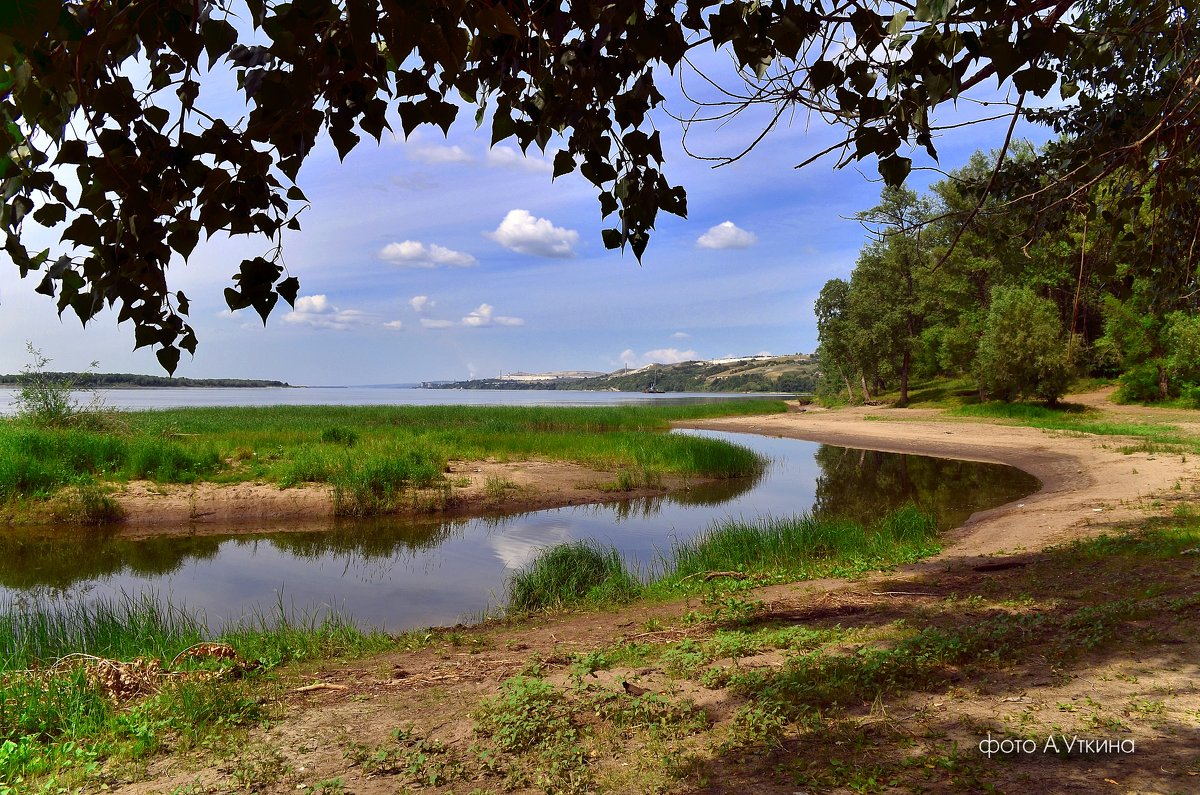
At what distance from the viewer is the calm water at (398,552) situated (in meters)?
10.3

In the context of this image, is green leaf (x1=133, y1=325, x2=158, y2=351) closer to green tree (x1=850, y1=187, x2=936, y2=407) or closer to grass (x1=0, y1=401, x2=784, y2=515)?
grass (x1=0, y1=401, x2=784, y2=515)

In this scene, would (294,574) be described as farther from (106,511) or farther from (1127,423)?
(1127,423)

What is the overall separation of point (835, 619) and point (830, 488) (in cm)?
1477

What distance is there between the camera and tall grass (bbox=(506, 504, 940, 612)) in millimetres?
9211

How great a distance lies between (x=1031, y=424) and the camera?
3098 cm

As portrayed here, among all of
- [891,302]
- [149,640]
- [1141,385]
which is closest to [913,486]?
[149,640]

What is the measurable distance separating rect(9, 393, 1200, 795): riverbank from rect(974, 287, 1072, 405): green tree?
29.8 meters

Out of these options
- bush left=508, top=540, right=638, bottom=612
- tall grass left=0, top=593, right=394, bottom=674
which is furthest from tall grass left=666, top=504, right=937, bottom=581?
tall grass left=0, top=593, right=394, bottom=674

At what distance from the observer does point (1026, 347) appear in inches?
1298

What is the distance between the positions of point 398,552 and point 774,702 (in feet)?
35.3

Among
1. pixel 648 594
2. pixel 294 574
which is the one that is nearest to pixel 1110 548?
pixel 648 594

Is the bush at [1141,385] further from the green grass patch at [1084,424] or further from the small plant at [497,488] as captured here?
the small plant at [497,488]

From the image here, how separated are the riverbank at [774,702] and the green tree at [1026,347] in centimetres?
2983

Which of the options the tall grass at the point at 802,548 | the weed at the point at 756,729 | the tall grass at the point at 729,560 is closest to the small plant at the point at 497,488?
the tall grass at the point at 729,560
